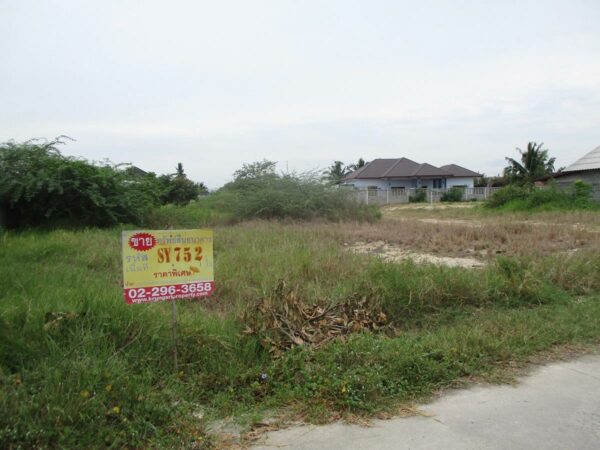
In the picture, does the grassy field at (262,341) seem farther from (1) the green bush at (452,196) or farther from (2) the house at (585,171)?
(1) the green bush at (452,196)

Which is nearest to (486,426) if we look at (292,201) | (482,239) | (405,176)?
(482,239)

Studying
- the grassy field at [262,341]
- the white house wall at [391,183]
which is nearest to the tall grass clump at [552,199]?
the grassy field at [262,341]

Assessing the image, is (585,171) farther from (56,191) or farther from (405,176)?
(56,191)

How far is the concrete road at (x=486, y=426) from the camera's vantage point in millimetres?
2787

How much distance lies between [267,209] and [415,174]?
Result: 99.7ft

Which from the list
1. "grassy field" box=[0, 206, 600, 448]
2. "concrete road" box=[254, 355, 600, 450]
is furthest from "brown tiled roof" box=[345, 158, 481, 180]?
"concrete road" box=[254, 355, 600, 450]

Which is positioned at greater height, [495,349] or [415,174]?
[415,174]

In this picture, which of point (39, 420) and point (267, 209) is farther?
point (267, 209)

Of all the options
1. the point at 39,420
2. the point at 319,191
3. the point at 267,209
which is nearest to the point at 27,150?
the point at 267,209

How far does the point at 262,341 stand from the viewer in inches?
156

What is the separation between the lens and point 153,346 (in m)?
3.76

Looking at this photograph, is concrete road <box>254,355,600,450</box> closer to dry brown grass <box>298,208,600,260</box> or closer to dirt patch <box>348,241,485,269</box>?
dirt patch <box>348,241,485,269</box>

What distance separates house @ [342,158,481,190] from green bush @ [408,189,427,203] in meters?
5.54

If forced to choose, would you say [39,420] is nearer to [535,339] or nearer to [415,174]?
[535,339]
